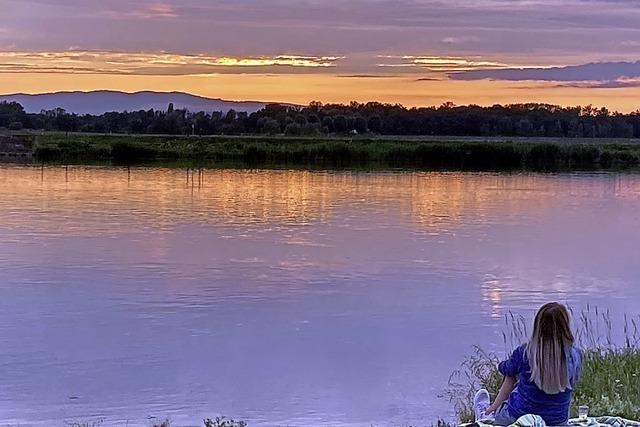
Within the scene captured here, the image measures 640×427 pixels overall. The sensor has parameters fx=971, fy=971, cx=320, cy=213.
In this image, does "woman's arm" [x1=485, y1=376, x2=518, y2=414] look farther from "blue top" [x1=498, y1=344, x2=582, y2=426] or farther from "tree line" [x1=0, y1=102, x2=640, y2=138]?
"tree line" [x1=0, y1=102, x2=640, y2=138]

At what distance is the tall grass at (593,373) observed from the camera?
5500mm

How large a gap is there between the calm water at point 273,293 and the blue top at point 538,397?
232 cm

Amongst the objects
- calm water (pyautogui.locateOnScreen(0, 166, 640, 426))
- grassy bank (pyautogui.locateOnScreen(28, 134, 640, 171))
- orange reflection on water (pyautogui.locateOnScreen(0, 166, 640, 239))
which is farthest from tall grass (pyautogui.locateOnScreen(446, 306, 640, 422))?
grassy bank (pyautogui.locateOnScreen(28, 134, 640, 171))

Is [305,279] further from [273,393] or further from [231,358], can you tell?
[273,393]

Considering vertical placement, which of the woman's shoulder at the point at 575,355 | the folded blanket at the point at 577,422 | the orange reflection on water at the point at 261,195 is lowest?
the orange reflection on water at the point at 261,195

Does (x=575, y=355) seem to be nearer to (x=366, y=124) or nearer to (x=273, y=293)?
(x=273, y=293)

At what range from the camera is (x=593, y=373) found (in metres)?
6.30

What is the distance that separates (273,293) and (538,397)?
774 centimetres

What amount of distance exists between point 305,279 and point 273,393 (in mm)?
5163

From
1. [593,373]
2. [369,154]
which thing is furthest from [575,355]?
[369,154]

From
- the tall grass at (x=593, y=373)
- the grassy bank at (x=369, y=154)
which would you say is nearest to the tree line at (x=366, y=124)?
the grassy bank at (x=369, y=154)

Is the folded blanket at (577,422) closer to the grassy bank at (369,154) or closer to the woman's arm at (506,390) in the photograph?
the woman's arm at (506,390)

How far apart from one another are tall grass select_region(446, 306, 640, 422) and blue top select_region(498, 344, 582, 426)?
3.27ft

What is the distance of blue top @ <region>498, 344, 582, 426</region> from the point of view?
13.7ft
